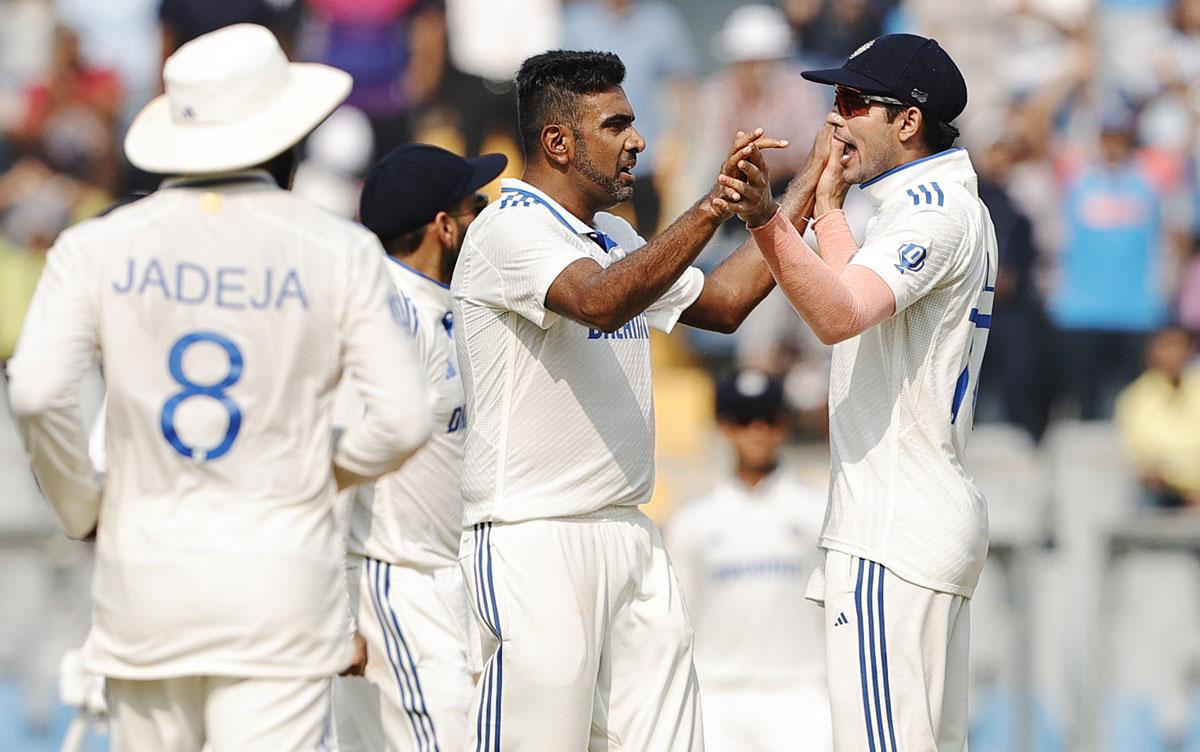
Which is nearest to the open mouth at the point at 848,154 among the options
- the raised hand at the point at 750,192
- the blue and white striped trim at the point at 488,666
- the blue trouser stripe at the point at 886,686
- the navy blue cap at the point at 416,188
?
the raised hand at the point at 750,192

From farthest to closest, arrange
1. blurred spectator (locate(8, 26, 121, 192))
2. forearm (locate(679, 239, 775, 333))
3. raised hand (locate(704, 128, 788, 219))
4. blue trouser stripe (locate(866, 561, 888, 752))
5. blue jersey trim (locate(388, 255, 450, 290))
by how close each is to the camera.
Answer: blurred spectator (locate(8, 26, 121, 192)) → blue jersey trim (locate(388, 255, 450, 290)) → forearm (locate(679, 239, 775, 333)) → blue trouser stripe (locate(866, 561, 888, 752)) → raised hand (locate(704, 128, 788, 219))

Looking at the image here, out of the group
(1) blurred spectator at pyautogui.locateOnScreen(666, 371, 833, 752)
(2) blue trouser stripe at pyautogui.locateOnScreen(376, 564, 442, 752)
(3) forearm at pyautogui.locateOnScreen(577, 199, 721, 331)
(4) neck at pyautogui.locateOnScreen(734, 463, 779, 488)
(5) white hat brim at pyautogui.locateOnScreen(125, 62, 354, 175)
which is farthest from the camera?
(4) neck at pyautogui.locateOnScreen(734, 463, 779, 488)

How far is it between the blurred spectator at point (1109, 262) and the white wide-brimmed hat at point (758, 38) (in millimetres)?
2203

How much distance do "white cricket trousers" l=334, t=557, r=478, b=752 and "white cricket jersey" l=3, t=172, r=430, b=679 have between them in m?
1.93

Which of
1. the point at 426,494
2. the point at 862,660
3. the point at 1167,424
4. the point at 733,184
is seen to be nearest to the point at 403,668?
the point at 426,494

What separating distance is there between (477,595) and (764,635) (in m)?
3.36

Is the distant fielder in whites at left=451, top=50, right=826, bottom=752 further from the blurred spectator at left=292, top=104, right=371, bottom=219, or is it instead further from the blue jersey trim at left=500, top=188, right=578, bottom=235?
the blurred spectator at left=292, top=104, right=371, bottom=219

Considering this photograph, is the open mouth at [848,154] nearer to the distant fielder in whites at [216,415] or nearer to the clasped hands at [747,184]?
the clasped hands at [747,184]

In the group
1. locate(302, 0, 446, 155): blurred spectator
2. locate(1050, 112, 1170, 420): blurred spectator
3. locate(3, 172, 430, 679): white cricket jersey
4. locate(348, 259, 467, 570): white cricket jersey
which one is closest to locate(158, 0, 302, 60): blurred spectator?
locate(302, 0, 446, 155): blurred spectator

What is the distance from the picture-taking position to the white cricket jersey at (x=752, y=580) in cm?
845

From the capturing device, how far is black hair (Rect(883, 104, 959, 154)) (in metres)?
5.26

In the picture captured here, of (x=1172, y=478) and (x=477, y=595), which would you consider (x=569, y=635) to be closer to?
(x=477, y=595)

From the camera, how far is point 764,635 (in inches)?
333

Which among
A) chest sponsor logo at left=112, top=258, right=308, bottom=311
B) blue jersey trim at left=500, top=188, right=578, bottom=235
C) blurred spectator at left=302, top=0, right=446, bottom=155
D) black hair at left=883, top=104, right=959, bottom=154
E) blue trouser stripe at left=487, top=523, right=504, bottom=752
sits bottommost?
blue trouser stripe at left=487, top=523, right=504, bottom=752
